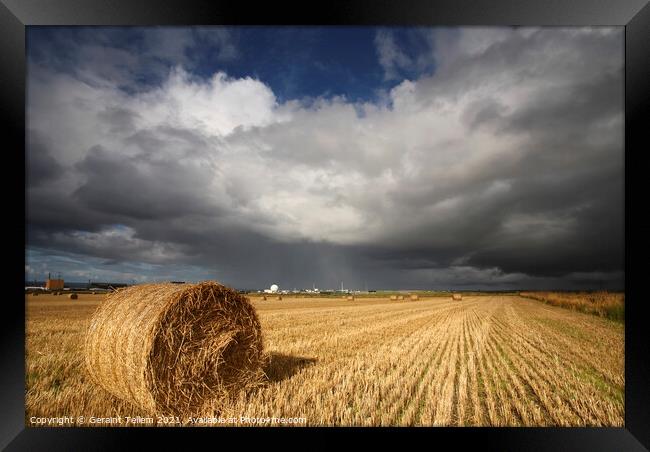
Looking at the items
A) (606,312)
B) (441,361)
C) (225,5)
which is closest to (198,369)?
(225,5)

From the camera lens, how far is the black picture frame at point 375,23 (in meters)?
3.90

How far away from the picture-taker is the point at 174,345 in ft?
15.0

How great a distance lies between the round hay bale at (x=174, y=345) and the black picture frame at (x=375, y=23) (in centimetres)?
55

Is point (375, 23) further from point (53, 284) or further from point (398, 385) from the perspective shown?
point (53, 284)

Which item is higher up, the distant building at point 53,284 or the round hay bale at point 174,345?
the round hay bale at point 174,345

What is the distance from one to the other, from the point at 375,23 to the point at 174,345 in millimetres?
4168

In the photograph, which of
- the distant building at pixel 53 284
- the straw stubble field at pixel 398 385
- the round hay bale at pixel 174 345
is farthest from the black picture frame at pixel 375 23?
the distant building at pixel 53 284

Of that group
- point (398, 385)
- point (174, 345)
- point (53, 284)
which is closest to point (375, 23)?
point (174, 345)

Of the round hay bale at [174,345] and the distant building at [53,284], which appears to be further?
the distant building at [53,284]

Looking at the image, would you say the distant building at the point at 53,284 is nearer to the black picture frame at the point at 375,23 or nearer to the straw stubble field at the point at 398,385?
the straw stubble field at the point at 398,385

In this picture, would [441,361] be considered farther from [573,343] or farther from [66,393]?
[66,393]

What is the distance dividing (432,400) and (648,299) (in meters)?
2.59

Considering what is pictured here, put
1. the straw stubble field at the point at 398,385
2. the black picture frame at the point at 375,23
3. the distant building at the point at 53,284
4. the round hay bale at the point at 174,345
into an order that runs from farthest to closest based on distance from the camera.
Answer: the distant building at the point at 53,284 → the straw stubble field at the point at 398,385 → the round hay bale at the point at 174,345 → the black picture frame at the point at 375,23

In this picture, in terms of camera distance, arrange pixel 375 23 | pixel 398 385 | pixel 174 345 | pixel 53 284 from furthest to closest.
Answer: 1. pixel 53 284
2. pixel 398 385
3. pixel 174 345
4. pixel 375 23
